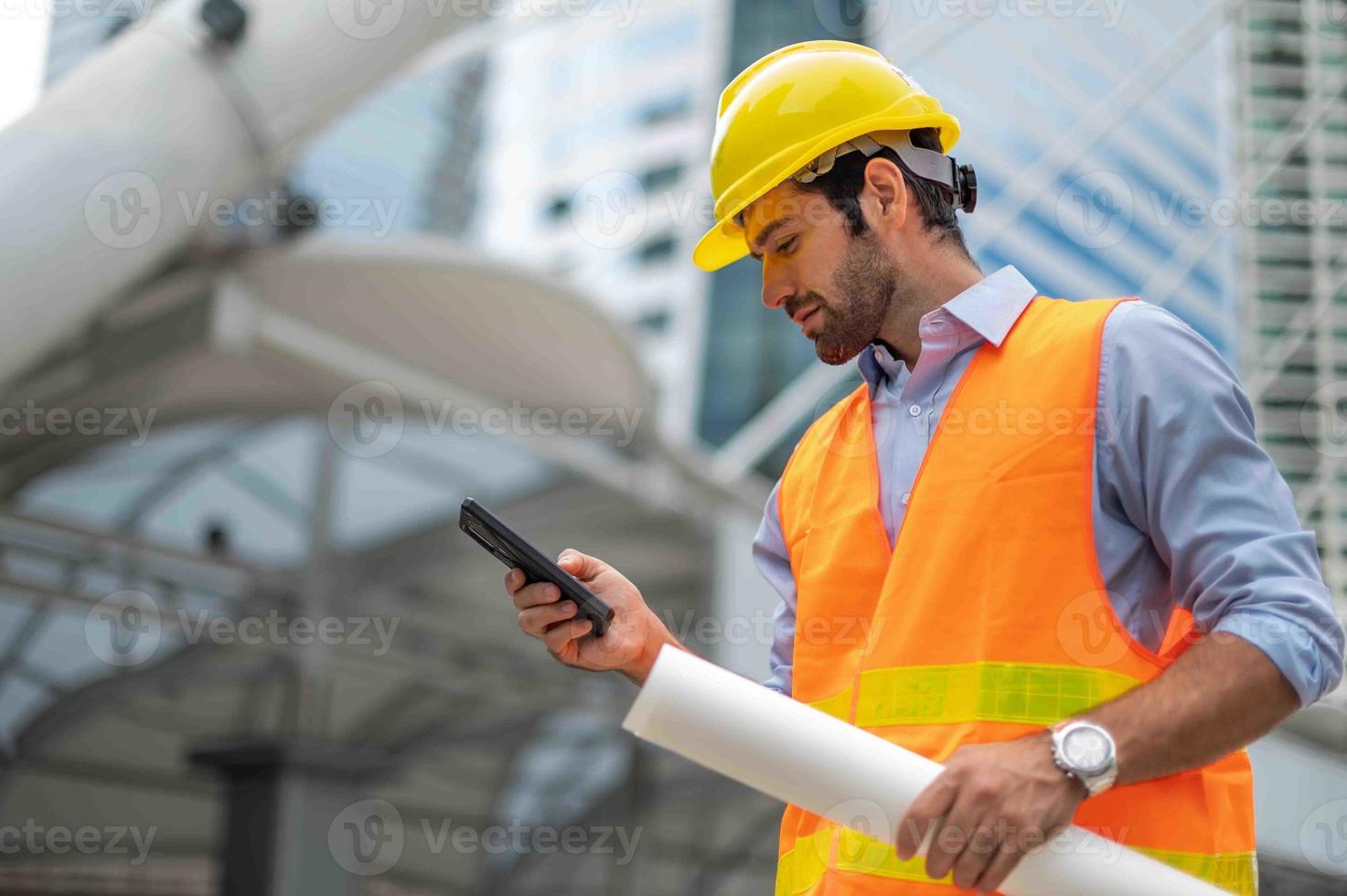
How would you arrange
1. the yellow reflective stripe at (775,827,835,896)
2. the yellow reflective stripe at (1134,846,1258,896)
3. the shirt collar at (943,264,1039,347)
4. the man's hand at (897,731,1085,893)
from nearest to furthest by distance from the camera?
1. the man's hand at (897,731,1085,893)
2. the yellow reflective stripe at (1134,846,1258,896)
3. the yellow reflective stripe at (775,827,835,896)
4. the shirt collar at (943,264,1039,347)

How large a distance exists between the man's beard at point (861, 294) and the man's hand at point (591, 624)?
445mm

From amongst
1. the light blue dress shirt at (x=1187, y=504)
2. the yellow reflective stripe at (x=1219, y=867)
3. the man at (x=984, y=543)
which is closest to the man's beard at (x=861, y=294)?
the man at (x=984, y=543)

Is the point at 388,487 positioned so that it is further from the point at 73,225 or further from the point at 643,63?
the point at 643,63

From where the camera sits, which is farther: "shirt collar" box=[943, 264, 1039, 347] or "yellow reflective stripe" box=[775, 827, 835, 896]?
"shirt collar" box=[943, 264, 1039, 347]

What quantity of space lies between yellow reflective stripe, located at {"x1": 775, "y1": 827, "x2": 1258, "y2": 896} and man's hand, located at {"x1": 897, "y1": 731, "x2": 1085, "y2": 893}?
11 centimetres

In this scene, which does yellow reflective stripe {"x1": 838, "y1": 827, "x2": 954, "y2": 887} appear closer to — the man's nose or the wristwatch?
the wristwatch

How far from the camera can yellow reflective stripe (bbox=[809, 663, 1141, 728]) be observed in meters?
1.46

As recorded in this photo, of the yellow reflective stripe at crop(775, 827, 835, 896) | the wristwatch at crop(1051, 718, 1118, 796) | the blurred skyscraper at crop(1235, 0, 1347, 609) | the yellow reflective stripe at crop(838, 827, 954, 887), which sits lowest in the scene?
the yellow reflective stripe at crop(775, 827, 835, 896)

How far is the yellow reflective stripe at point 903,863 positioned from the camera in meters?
1.43

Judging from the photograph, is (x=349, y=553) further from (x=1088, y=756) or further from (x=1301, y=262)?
(x=1301, y=262)

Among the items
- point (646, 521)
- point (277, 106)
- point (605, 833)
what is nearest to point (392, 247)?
point (277, 106)

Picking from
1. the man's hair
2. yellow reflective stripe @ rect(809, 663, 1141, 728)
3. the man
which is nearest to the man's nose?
the man

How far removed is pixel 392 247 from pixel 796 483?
16.9ft

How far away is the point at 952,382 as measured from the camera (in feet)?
5.71
